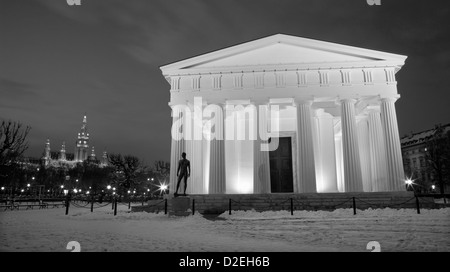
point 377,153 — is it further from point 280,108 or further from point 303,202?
point 303,202

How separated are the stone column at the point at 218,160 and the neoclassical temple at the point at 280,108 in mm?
67

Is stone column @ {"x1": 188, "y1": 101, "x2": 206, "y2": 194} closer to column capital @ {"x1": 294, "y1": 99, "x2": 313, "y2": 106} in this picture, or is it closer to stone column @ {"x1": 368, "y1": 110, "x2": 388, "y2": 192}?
column capital @ {"x1": 294, "y1": 99, "x2": 313, "y2": 106}

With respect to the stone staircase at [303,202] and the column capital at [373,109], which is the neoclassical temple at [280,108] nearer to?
the column capital at [373,109]

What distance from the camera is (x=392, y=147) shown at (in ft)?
62.7

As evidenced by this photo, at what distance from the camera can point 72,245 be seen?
6762 mm

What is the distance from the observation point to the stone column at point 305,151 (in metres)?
18.8

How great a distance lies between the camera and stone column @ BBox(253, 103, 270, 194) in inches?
758

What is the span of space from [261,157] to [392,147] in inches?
342

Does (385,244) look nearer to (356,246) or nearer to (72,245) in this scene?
(356,246)

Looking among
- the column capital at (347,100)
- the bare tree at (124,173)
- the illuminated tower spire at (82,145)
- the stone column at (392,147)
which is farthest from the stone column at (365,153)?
the illuminated tower spire at (82,145)

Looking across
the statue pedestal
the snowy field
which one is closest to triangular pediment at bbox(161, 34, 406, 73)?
the statue pedestal
